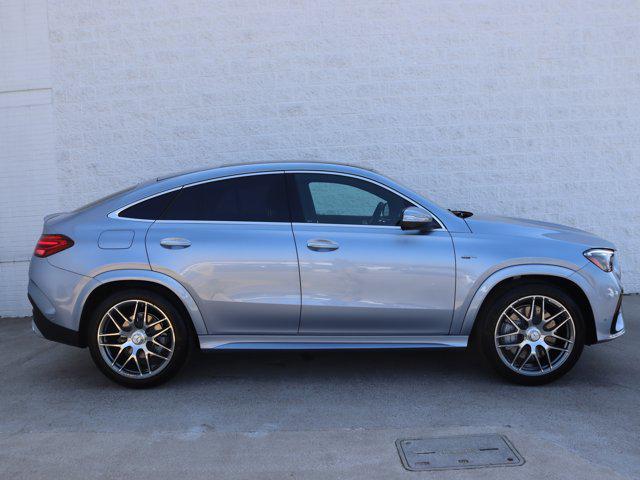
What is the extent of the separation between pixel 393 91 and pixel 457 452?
5.00 metres

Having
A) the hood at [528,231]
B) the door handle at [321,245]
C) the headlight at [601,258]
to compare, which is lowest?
the headlight at [601,258]

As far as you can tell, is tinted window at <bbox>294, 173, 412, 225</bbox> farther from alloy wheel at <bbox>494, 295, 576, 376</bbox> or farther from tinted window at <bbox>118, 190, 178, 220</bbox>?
alloy wheel at <bbox>494, 295, 576, 376</bbox>

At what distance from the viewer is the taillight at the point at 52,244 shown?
16.1 ft

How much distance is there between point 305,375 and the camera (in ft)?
17.3

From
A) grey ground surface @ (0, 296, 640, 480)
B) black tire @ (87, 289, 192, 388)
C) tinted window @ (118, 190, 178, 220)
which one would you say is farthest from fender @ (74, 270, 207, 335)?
grey ground surface @ (0, 296, 640, 480)

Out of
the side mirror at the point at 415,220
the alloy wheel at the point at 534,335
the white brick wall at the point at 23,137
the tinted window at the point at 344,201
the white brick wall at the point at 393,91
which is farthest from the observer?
the white brick wall at the point at 23,137

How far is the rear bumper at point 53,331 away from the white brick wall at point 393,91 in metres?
3.33

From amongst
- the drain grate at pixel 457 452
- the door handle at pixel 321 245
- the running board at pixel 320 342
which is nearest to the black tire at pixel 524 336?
the running board at pixel 320 342

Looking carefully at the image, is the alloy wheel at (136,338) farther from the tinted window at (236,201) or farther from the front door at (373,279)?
the front door at (373,279)

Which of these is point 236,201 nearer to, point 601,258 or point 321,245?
point 321,245

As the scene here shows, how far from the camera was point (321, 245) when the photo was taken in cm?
482

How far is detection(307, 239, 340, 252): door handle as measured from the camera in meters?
4.81

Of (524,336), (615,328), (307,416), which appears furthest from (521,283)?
(307,416)

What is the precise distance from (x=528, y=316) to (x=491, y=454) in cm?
144
